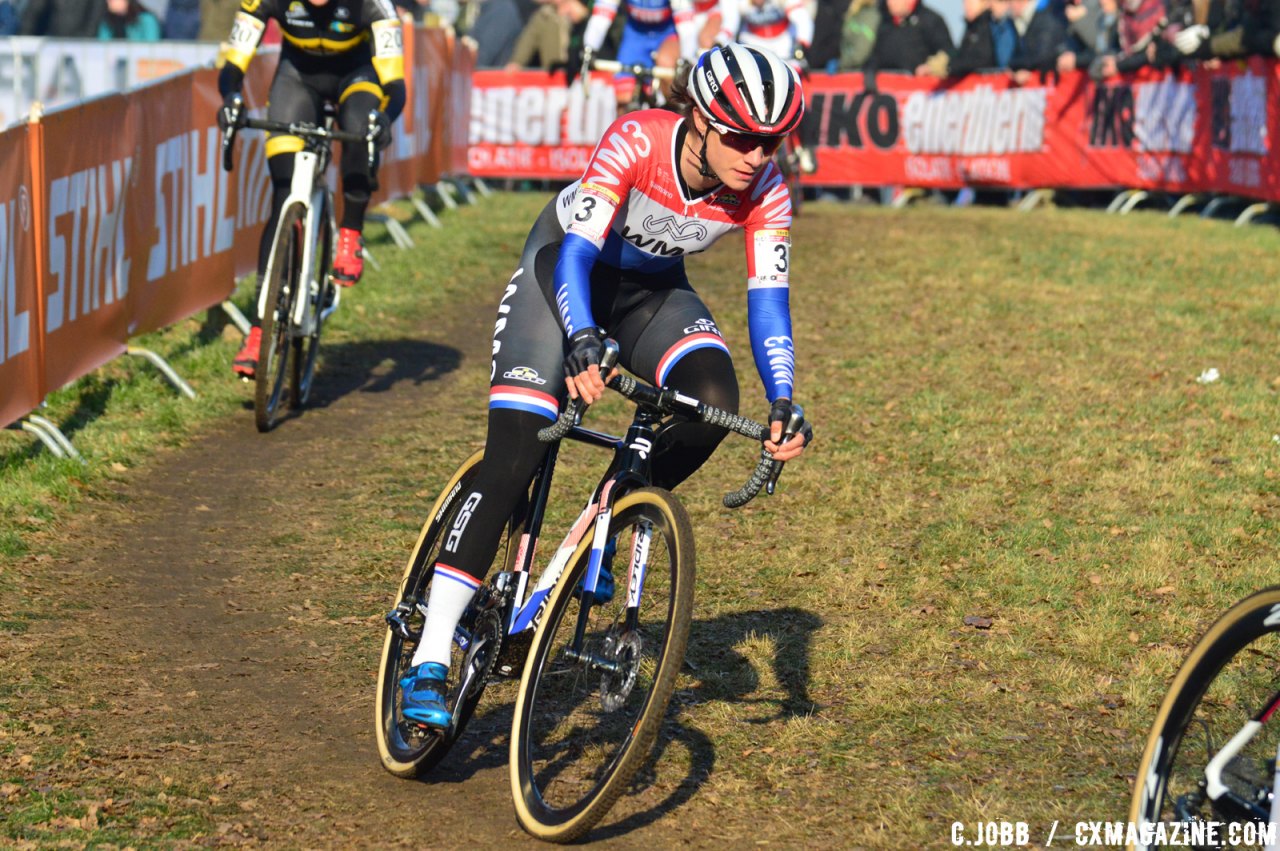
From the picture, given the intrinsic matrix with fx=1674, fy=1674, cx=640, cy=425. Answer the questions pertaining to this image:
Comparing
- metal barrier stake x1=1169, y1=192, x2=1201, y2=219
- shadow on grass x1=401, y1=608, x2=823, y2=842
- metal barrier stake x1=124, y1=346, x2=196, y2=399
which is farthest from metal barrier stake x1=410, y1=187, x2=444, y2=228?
shadow on grass x1=401, y1=608, x2=823, y2=842

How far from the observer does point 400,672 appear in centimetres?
589

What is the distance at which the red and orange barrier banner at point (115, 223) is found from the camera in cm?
929

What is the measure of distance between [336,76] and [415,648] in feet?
19.4

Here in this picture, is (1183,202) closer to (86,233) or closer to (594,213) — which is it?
(86,233)

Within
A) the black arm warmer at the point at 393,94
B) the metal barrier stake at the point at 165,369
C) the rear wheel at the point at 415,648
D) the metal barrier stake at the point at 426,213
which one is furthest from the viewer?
the metal barrier stake at the point at 426,213

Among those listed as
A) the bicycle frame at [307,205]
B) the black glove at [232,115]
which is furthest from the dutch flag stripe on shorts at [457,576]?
the black glove at [232,115]

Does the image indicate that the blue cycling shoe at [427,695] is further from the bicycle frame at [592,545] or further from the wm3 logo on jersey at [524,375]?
the wm3 logo on jersey at [524,375]

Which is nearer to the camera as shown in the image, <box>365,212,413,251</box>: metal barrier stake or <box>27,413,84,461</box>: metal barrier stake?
<box>27,413,84,461</box>: metal barrier stake

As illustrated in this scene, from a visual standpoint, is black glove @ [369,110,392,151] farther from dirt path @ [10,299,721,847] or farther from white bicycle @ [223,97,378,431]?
dirt path @ [10,299,721,847]

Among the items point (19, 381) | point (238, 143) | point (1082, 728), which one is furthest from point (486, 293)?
point (1082, 728)

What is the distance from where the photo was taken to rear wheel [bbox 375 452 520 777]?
5395mm

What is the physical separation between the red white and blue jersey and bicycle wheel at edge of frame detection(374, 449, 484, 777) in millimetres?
864

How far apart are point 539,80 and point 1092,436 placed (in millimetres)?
15025

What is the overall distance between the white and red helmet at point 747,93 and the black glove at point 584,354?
0.86 meters
